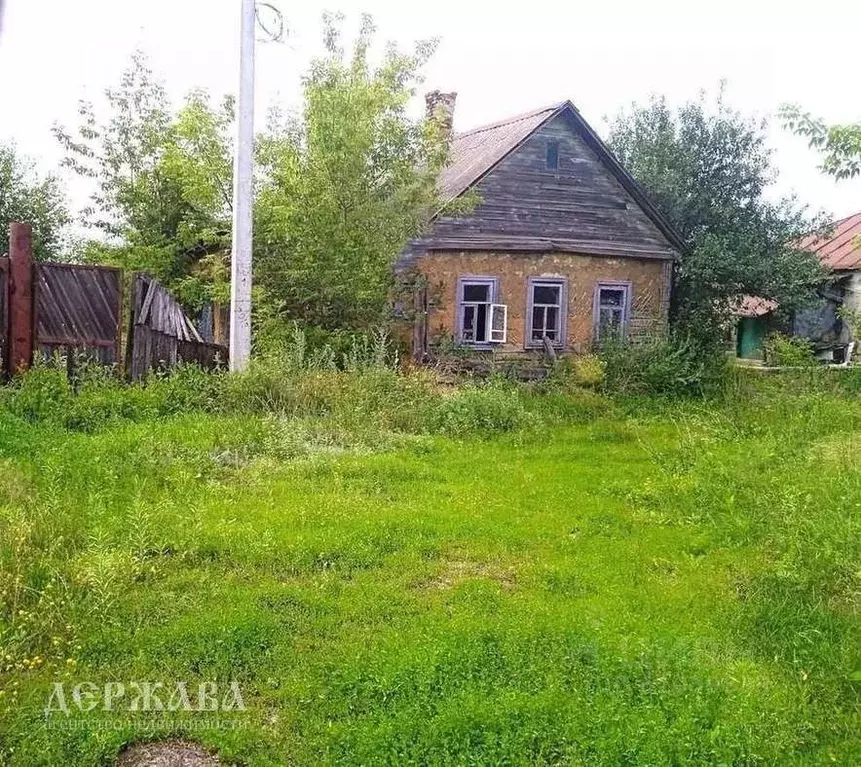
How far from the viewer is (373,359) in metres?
10.8

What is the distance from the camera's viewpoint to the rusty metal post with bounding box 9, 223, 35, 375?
8711 mm

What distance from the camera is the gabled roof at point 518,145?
51.8 feet

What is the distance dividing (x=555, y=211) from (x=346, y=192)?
224 inches

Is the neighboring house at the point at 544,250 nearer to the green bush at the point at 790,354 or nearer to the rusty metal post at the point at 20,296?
the green bush at the point at 790,354

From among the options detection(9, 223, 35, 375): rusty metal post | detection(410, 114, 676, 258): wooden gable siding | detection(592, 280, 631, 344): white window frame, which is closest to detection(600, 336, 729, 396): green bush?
detection(592, 280, 631, 344): white window frame

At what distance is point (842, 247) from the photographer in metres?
24.7

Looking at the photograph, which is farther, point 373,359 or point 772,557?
point 373,359

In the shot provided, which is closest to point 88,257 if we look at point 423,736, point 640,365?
point 640,365

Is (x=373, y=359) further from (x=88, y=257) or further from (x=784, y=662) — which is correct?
(x=88, y=257)

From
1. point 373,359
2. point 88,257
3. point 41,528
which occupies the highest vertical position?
point 88,257

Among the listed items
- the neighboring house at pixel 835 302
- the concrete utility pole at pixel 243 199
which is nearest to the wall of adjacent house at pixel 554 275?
the concrete utility pole at pixel 243 199

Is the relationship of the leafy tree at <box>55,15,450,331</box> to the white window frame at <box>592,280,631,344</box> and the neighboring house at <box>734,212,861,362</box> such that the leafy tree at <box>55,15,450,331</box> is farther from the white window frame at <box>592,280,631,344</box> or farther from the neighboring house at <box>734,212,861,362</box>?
the neighboring house at <box>734,212,861,362</box>

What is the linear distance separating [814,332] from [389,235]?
1692cm

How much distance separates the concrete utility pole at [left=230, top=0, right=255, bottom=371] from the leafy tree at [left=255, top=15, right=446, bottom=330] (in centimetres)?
145
